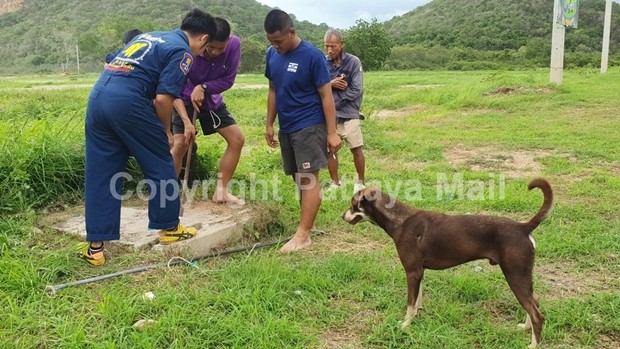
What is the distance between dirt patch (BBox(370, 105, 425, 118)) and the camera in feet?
45.3

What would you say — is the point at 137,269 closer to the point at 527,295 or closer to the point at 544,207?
the point at 527,295

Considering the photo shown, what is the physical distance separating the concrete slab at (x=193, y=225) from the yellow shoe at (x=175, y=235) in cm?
4

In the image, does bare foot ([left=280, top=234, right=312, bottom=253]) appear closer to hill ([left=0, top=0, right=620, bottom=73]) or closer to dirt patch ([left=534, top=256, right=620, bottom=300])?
dirt patch ([left=534, top=256, right=620, bottom=300])

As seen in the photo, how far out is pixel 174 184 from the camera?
396 centimetres

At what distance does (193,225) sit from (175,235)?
0.42 meters

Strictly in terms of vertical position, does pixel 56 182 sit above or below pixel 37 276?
above

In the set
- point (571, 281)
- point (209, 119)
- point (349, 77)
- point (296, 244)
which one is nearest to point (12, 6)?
point (349, 77)

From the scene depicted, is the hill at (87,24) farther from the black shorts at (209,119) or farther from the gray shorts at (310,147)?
the gray shorts at (310,147)

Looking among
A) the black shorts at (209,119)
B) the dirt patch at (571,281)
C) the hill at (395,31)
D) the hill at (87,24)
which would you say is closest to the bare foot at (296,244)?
the black shorts at (209,119)

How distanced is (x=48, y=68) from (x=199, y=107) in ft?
226

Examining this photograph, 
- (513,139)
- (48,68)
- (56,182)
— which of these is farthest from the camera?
(48,68)

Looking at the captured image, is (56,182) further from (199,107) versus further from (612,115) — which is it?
(612,115)

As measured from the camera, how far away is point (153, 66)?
12.2 feet

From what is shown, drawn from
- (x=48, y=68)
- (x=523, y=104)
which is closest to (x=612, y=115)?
(x=523, y=104)
